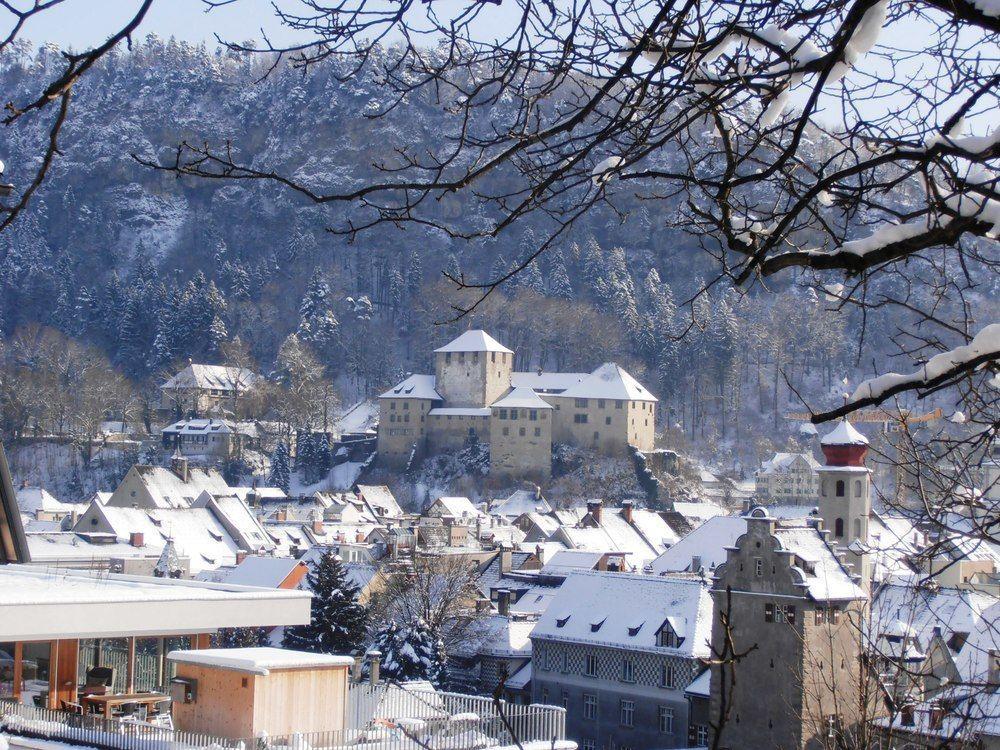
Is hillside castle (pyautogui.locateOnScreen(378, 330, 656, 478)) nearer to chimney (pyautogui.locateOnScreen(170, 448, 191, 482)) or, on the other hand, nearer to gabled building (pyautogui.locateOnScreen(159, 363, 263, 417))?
gabled building (pyautogui.locateOnScreen(159, 363, 263, 417))

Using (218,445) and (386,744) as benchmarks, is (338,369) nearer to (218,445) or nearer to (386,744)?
(218,445)

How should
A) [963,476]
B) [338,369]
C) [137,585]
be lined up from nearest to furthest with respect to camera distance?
[963,476] → [137,585] → [338,369]

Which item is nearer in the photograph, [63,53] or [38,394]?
[63,53]

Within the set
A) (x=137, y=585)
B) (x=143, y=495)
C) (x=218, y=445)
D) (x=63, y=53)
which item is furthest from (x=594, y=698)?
(x=218, y=445)

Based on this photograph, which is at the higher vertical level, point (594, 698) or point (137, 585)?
point (137, 585)

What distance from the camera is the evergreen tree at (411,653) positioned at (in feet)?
89.2

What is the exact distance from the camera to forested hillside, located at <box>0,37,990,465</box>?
301 feet

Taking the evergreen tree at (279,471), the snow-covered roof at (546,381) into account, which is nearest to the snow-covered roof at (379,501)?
the evergreen tree at (279,471)

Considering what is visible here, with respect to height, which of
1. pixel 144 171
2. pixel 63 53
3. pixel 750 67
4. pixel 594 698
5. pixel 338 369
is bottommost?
pixel 594 698

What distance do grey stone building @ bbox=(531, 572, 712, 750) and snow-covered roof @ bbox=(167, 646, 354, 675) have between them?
16374mm

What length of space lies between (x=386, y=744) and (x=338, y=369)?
9119 centimetres

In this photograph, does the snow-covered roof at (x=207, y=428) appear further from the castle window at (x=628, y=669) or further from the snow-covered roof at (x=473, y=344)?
the castle window at (x=628, y=669)

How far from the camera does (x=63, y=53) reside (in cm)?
281

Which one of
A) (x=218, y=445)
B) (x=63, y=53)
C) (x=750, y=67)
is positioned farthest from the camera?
(x=218, y=445)
